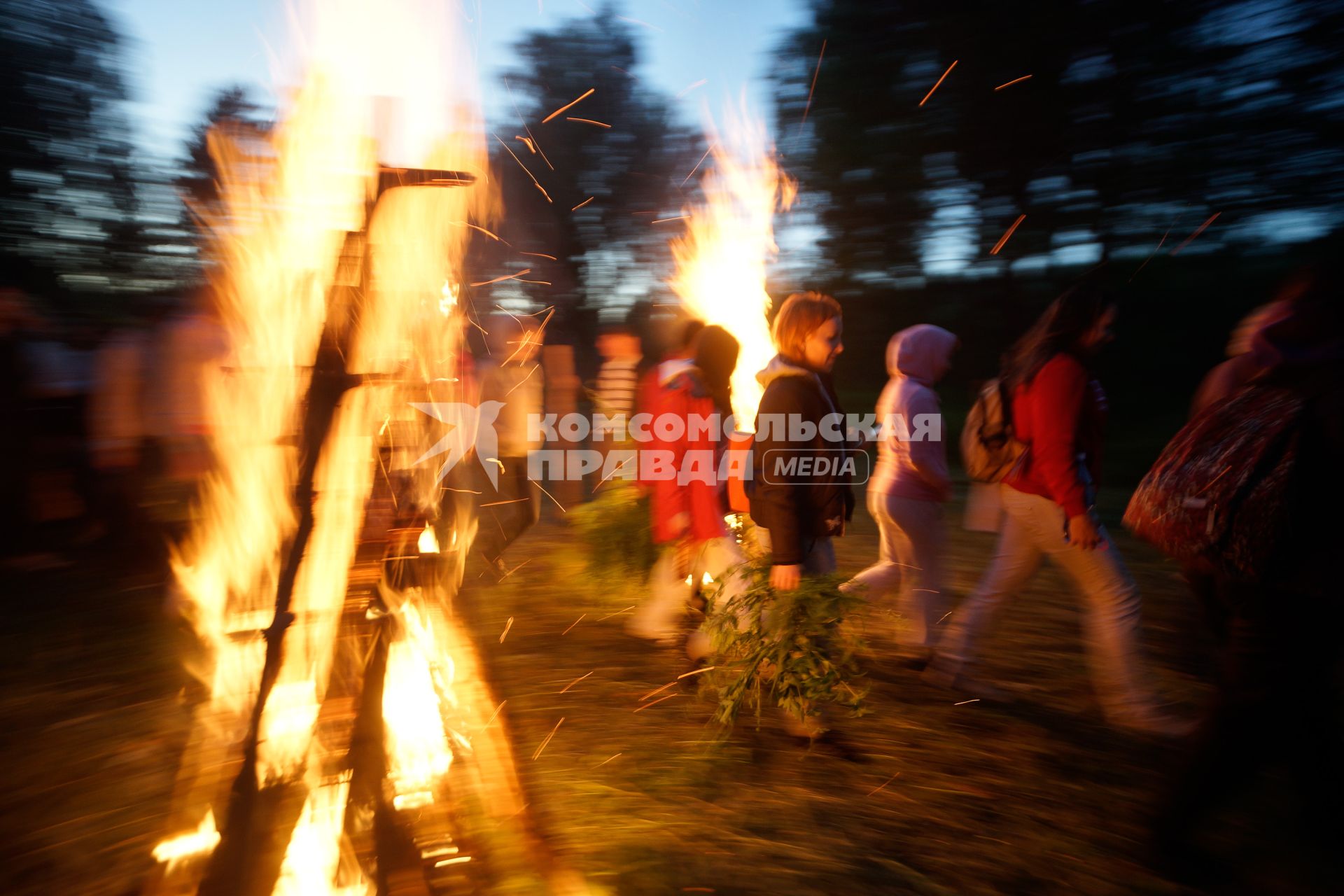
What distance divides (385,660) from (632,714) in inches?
99.4

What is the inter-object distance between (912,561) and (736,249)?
7.02 feet

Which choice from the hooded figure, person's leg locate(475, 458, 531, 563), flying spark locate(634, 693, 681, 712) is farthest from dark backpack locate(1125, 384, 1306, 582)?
person's leg locate(475, 458, 531, 563)

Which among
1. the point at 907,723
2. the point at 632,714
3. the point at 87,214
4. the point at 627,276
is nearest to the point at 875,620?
the point at 907,723

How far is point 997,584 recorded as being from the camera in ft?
13.5

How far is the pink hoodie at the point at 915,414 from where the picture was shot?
176 inches

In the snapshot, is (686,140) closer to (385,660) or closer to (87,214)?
(87,214)

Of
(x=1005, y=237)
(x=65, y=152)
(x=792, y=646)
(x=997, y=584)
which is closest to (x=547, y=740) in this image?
(x=792, y=646)

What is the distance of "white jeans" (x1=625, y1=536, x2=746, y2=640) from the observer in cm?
454

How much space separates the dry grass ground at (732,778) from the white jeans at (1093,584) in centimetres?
23

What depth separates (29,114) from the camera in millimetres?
17719

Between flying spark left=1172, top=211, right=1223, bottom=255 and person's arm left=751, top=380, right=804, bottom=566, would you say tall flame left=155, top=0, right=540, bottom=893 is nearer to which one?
person's arm left=751, top=380, right=804, bottom=566

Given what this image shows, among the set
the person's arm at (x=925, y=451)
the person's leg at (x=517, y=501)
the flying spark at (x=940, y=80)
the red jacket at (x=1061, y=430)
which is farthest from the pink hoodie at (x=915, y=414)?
the flying spark at (x=940, y=80)

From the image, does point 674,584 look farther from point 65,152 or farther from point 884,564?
point 65,152

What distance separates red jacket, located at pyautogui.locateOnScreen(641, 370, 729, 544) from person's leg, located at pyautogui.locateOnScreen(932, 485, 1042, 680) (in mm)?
1281
